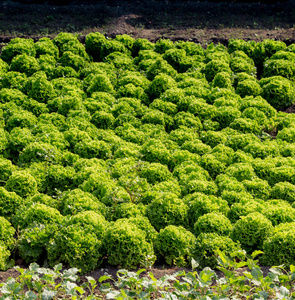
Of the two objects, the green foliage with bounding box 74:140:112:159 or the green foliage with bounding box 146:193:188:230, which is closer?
the green foliage with bounding box 146:193:188:230

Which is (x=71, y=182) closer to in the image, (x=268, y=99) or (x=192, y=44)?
(x=268, y=99)

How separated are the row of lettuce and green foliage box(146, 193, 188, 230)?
22 millimetres

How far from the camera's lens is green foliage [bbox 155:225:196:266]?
23.2 feet

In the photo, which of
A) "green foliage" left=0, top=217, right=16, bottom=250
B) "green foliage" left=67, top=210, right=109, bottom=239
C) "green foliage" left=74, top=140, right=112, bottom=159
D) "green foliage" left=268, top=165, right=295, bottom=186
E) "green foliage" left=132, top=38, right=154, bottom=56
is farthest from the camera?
"green foliage" left=132, top=38, right=154, bottom=56

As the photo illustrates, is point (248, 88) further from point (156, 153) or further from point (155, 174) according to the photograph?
point (155, 174)

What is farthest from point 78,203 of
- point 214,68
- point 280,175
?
point 214,68

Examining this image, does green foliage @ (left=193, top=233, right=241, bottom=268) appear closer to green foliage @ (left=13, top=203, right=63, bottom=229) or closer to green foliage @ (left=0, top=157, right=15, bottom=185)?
green foliage @ (left=13, top=203, right=63, bottom=229)

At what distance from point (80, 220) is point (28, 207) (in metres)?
1.21

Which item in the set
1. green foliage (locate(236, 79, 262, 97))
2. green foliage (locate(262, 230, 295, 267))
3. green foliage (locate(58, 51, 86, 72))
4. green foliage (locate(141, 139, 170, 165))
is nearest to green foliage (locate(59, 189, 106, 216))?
green foliage (locate(141, 139, 170, 165))

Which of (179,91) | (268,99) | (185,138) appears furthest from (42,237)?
(268,99)

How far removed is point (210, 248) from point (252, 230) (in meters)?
0.79

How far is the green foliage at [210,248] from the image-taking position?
689 cm

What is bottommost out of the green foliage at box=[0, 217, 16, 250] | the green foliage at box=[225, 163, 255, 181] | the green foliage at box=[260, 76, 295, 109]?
the green foliage at box=[0, 217, 16, 250]

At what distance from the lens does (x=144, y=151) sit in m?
9.38
